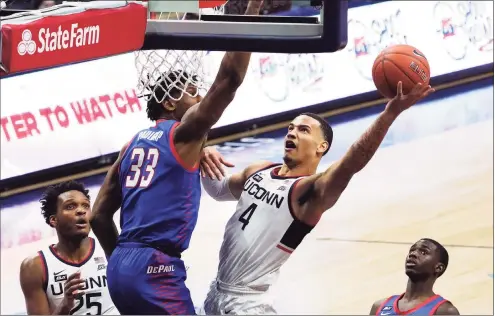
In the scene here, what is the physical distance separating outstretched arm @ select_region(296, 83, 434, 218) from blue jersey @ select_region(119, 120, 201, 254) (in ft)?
1.75

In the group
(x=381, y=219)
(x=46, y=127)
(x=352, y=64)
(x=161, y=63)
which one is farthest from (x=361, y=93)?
(x=161, y=63)

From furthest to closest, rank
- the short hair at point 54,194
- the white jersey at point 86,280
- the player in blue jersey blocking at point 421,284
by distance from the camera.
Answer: the short hair at point 54,194
the white jersey at point 86,280
the player in blue jersey blocking at point 421,284

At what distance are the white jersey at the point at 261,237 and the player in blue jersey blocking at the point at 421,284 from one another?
607mm

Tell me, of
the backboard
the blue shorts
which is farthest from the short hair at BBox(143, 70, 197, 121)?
the backboard

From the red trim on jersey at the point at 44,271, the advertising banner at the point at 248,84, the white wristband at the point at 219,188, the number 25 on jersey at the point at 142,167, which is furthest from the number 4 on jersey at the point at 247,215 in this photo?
the advertising banner at the point at 248,84

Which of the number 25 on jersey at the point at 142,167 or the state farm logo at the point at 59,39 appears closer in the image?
the state farm logo at the point at 59,39

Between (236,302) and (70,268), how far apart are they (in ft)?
3.64

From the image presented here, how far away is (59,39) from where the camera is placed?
13.7 ft

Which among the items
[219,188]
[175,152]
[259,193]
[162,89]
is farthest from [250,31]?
[219,188]

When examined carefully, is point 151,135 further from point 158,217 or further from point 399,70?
point 399,70

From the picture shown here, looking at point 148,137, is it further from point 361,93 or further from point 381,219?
point 361,93

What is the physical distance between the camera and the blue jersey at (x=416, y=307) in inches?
222

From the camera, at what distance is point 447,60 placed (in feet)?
31.5

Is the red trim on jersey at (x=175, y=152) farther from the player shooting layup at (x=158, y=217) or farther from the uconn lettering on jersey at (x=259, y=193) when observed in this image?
the uconn lettering on jersey at (x=259, y=193)
